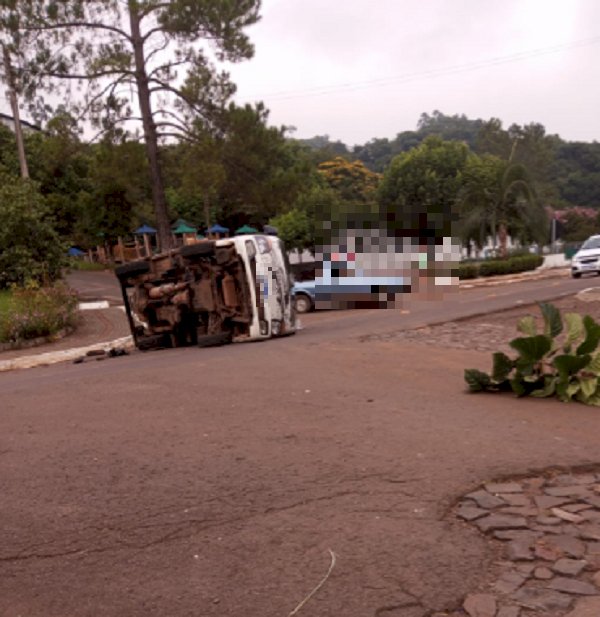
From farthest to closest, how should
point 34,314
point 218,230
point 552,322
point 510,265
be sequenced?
point 218,230
point 510,265
point 34,314
point 552,322

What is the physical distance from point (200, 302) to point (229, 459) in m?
7.85

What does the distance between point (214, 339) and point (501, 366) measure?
652 centimetres

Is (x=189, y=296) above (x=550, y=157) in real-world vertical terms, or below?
below

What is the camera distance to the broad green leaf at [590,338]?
21.0 feet

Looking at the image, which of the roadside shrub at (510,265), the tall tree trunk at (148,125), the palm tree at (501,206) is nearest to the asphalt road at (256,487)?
the tall tree trunk at (148,125)

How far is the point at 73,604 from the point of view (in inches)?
117

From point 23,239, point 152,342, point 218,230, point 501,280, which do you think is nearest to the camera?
point 152,342

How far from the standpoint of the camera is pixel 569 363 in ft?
21.1

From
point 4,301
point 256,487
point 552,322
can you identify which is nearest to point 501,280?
point 4,301

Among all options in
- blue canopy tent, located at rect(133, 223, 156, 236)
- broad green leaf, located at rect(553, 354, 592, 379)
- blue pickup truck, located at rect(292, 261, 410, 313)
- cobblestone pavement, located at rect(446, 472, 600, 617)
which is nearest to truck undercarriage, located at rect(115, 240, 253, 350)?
blue pickup truck, located at rect(292, 261, 410, 313)

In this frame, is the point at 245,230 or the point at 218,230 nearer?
the point at 245,230

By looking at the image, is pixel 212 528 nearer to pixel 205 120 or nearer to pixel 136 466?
pixel 136 466

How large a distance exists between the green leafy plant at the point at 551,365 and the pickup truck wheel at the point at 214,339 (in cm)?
617

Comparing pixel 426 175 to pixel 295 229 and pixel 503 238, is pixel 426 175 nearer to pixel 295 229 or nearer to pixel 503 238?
pixel 503 238
